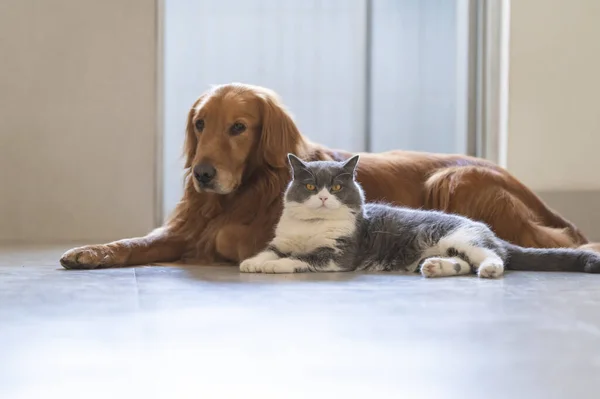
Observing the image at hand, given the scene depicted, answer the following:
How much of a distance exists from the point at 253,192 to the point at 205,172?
0.24 metres

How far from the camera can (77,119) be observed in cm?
420

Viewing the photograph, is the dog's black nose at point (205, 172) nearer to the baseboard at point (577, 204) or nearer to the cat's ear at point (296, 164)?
the cat's ear at point (296, 164)

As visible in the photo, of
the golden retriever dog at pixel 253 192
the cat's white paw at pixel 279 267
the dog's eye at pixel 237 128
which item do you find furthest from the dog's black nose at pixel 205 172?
the cat's white paw at pixel 279 267

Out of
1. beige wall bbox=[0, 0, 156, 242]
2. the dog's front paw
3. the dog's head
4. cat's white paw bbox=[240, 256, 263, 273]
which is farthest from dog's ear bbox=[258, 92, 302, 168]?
beige wall bbox=[0, 0, 156, 242]

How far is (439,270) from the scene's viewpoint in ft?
7.39

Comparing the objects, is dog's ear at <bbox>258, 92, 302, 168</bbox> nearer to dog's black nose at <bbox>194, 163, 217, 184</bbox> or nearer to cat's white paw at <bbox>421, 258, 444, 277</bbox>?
dog's black nose at <bbox>194, 163, 217, 184</bbox>

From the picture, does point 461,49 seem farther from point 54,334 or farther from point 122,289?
point 54,334

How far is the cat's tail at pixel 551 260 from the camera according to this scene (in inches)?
93.4

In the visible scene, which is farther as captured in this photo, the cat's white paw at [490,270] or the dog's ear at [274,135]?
the dog's ear at [274,135]

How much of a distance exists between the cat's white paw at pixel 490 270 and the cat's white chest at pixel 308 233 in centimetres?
43

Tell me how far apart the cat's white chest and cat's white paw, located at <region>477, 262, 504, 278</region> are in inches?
17.0

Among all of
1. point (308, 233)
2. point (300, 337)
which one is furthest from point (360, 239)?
point (300, 337)

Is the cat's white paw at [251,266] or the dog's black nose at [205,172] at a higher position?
the dog's black nose at [205,172]

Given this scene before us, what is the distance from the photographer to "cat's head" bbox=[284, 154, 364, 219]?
2465 millimetres
